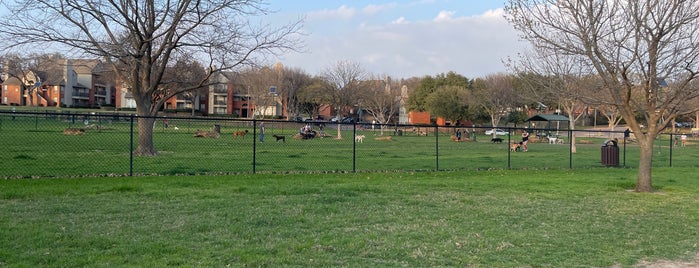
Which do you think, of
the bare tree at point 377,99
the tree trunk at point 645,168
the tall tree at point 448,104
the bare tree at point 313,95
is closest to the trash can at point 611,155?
the tree trunk at point 645,168

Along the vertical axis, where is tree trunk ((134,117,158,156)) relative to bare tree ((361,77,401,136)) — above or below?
below

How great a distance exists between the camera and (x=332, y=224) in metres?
8.49

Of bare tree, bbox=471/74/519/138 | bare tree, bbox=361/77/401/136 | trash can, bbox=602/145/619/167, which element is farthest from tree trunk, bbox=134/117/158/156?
bare tree, bbox=361/77/401/136

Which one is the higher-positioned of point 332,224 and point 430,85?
point 430,85

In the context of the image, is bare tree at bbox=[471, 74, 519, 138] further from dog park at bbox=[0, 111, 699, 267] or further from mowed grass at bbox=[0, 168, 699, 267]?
mowed grass at bbox=[0, 168, 699, 267]

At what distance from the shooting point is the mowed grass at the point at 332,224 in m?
6.48

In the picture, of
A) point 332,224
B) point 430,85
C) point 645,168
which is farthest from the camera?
point 430,85

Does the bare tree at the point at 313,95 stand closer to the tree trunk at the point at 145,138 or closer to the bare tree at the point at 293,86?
the bare tree at the point at 293,86

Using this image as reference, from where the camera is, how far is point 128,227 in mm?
7859

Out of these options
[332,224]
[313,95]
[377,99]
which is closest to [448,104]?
[377,99]

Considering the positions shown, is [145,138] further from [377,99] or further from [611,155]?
[377,99]

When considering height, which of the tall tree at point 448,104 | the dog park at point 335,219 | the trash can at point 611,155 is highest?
the tall tree at point 448,104

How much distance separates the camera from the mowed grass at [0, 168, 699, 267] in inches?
255

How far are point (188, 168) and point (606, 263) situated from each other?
45.4ft
